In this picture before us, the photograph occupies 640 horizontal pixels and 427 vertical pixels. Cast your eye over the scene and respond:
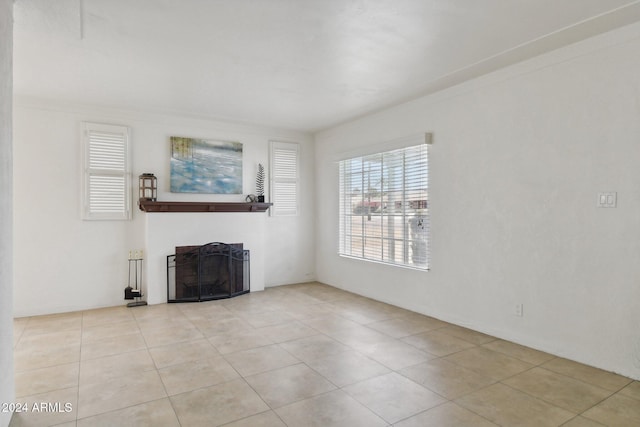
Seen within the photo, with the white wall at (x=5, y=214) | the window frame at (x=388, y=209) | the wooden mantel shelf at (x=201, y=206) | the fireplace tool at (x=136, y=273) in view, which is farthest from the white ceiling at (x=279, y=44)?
the fireplace tool at (x=136, y=273)

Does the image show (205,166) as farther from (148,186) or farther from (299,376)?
(299,376)

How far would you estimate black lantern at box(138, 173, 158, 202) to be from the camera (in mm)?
5235

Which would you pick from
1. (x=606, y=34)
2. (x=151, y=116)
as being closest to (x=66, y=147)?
(x=151, y=116)

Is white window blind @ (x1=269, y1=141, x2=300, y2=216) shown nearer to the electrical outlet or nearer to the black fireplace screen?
the black fireplace screen

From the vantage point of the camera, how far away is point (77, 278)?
16.3 feet

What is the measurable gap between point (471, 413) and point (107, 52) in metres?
4.13

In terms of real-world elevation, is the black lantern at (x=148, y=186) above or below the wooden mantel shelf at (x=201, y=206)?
above

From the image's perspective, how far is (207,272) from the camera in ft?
18.4

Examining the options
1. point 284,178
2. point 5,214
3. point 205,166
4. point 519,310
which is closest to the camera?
point 5,214

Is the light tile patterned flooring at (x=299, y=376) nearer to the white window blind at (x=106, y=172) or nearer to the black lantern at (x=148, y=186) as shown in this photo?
the white window blind at (x=106, y=172)

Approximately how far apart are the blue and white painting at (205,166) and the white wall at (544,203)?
2.86m

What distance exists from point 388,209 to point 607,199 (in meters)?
2.56

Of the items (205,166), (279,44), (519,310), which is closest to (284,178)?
(205,166)

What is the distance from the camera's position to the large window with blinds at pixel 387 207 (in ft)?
15.4
